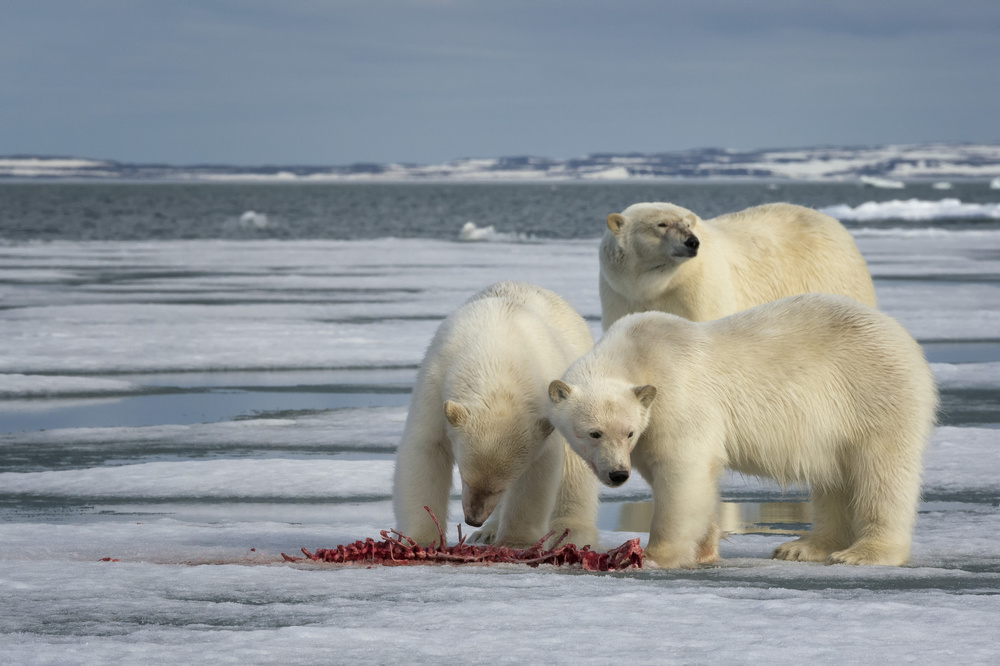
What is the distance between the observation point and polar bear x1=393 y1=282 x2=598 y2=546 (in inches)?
148

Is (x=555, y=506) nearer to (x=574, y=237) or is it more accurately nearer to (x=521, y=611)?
(x=521, y=611)

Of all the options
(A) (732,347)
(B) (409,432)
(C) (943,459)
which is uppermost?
(A) (732,347)

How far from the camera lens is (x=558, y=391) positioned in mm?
3715

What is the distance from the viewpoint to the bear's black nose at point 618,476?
141 inches

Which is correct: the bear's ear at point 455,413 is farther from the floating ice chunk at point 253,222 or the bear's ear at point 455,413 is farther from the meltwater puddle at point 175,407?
the floating ice chunk at point 253,222

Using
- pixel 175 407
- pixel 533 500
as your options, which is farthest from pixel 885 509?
pixel 175 407

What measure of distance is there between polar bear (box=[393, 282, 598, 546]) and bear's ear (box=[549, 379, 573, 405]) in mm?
129

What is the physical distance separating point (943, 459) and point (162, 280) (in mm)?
13202

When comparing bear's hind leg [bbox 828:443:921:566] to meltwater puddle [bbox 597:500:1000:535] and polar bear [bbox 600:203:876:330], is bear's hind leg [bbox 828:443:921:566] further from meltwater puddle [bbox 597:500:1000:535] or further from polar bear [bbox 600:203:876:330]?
polar bear [bbox 600:203:876:330]

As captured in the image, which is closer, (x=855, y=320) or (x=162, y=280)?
(x=855, y=320)

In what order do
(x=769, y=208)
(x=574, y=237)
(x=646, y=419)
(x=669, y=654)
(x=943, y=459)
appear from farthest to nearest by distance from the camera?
(x=574, y=237), (x=769, y=208), (x=943, y=459), (x=646, y=419), (x=669, y=654)

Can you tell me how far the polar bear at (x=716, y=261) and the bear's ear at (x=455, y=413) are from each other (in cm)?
245

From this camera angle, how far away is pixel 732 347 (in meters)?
4.14

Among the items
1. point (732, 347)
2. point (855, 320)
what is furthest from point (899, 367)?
point (732, 347)
